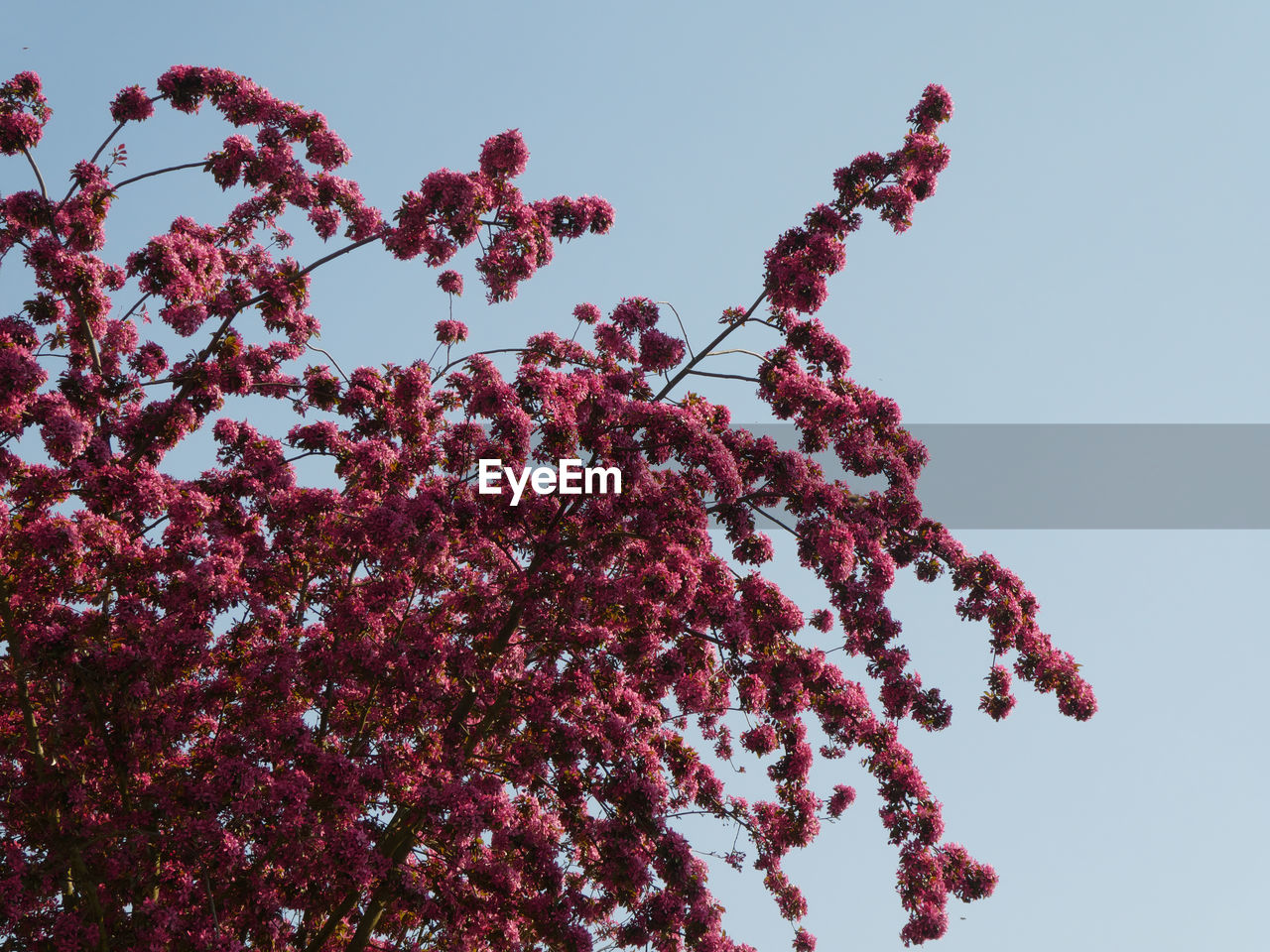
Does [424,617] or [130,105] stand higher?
[130,105]

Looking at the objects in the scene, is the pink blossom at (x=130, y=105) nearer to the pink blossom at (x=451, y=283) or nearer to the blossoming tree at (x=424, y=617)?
the blossoming tree at (x=424, y=617)

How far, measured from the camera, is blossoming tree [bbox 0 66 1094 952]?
9750mm

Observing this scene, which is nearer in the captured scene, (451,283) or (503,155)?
(503,155)

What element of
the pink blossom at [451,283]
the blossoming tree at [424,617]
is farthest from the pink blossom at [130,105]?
the pink blossom at [451,283]

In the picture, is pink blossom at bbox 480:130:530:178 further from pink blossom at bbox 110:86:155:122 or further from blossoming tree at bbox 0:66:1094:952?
pink blossom at bbox 110:86:155:122

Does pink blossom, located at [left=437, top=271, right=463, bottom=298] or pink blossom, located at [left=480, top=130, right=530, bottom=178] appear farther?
pink blossom, located at [left=437, top=271, right=463, bottom=298]

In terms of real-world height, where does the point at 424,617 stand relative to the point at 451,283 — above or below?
below

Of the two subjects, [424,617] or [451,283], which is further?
[451,283]

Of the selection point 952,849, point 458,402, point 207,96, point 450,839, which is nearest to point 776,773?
point 952,849

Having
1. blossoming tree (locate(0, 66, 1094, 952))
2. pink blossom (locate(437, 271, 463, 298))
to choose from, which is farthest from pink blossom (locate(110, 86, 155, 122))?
pink blossom (locate(437, 271, 463, 298))

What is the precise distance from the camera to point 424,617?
37.3ft

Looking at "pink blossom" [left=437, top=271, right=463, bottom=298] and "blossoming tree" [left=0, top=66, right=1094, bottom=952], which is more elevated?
"pink blossom" [left=437, top=271, right=463, bottom=298]

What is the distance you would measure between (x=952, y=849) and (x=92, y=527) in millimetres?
7896

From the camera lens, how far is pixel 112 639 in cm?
1003
